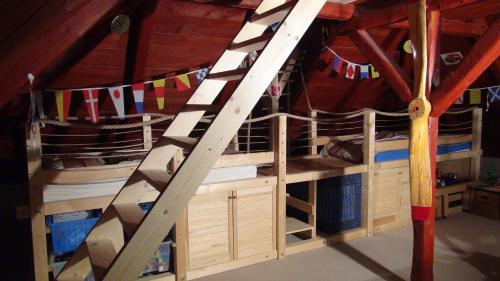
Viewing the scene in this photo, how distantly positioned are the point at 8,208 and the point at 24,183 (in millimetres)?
317

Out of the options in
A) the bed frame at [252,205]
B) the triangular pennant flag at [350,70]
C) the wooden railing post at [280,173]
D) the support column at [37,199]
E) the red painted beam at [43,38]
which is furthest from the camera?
the triangular pennant flag at [350,70]

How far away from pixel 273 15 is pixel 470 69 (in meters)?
1.72

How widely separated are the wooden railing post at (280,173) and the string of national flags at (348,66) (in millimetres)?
1413

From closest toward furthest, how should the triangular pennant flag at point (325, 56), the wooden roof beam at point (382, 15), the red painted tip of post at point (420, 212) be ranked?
the red painted tip of post at point (420, 212)
the wooden roof beam at point (382, 15)
the triangular pennant flag at point (325, 56)

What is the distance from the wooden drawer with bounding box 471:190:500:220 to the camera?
4598 millimetres

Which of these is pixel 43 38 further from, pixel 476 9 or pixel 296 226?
pixel 476 9

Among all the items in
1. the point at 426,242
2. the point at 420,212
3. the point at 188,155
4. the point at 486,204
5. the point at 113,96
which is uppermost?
the point at 113,96

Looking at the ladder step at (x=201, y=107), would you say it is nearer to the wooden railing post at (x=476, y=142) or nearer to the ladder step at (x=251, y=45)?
the ladder step at (x=251, y=45)

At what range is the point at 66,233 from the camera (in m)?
2.79

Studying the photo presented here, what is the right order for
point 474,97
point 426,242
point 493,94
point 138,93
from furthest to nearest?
point 474,97 → point 493,94 → point 138,93 → point 426,242

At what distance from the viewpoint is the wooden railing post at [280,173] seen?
3.41 metres

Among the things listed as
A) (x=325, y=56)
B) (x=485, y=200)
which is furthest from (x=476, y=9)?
(x=485, y=200)

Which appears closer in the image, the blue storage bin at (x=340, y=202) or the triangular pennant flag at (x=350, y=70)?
the blue storage bin at (x=340, y=202)

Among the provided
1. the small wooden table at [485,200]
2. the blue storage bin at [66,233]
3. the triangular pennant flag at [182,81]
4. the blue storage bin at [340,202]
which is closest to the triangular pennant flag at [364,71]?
the blue storage bin at [340,202]
